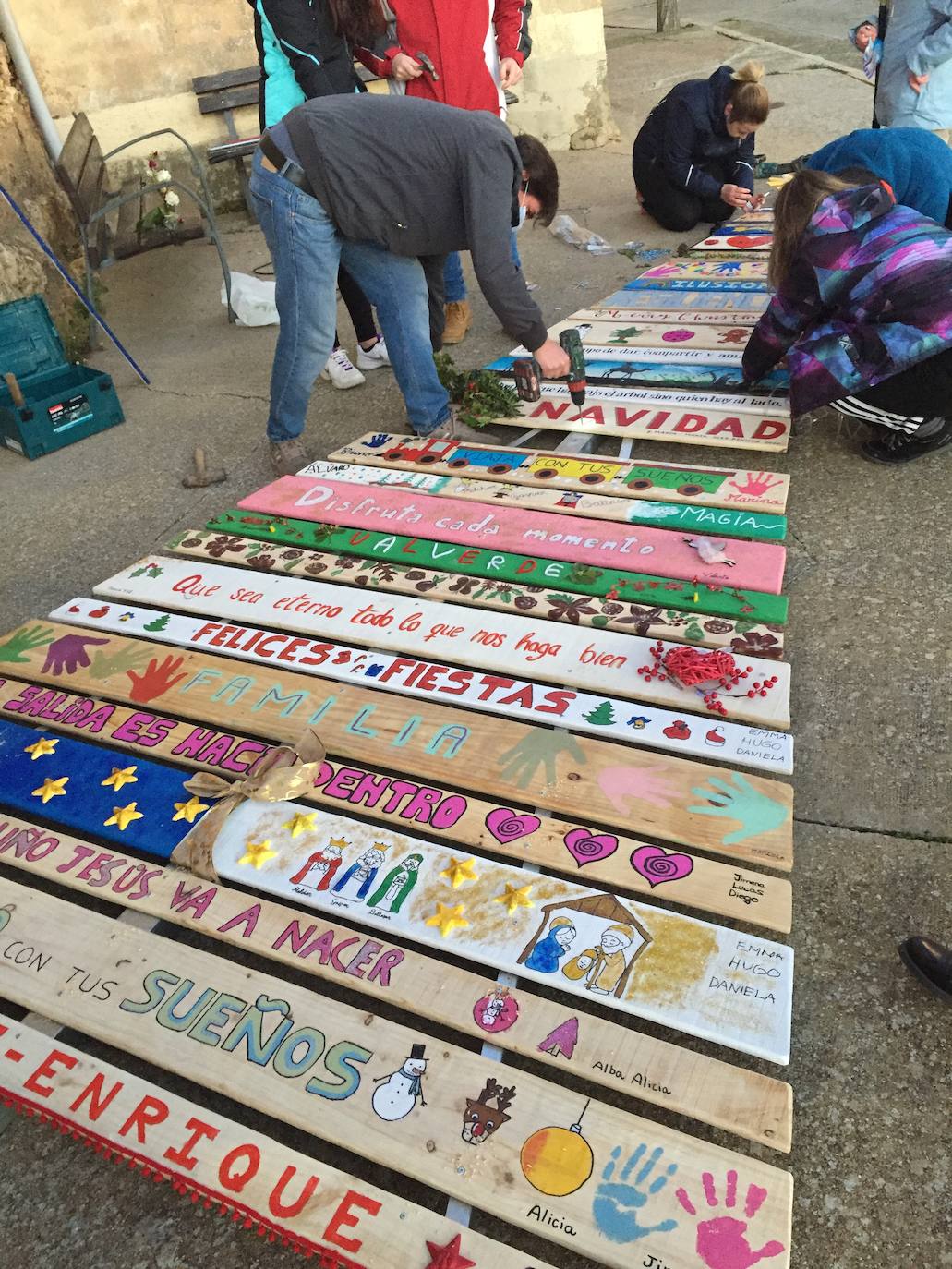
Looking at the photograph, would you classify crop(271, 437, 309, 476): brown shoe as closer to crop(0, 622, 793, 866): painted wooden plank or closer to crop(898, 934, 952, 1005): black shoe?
crop(0, 622, 793, 866): painted wooden plank

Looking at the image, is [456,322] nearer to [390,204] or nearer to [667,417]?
[667,417]

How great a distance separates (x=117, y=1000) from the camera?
1733 mm

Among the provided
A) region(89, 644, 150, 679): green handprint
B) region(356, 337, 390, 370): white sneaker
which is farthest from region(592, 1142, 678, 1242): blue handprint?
region(356, 337, 390, 370): white sneaker

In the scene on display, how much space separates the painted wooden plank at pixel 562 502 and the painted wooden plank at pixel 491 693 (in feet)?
2.76

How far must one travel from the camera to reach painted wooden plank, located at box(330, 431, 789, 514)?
298 centimetres

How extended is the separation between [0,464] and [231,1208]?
3.54m

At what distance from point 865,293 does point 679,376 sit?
93 cm

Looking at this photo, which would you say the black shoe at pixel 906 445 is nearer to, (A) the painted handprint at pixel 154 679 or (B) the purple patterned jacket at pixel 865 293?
(B) the purple patterned jacket at pixel 865 293

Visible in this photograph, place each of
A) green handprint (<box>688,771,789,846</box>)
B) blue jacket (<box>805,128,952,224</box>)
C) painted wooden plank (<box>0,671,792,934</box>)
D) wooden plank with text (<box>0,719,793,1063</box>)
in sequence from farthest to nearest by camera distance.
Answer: blue jacket (<box>805,128,952,224</box>), green handprint (<box>688,771,789,846</box>), painted wooden plank (<box>0,671,792,934</box>), wooden plank with text (<box>0,719,793,1063</box>)

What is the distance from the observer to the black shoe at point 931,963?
1615 millimetres

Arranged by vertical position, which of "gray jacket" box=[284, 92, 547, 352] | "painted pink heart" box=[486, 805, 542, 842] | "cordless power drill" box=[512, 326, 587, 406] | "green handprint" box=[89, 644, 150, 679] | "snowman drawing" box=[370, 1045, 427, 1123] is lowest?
"snowman drawing" box=[370, 1045, 427, 1123]

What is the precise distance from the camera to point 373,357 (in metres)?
4.34

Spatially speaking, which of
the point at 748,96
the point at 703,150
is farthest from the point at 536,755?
the point at 703,150

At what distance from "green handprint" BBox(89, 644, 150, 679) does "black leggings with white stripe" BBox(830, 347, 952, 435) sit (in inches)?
95.8
